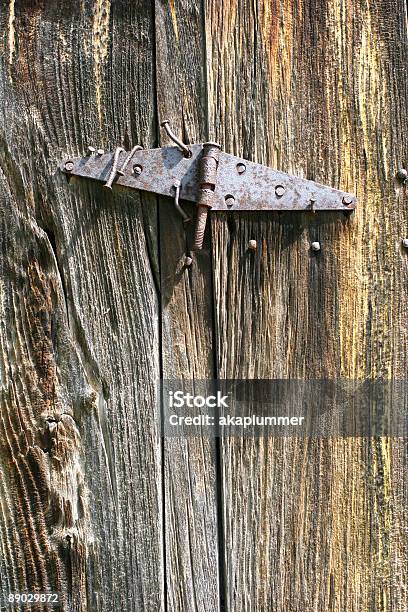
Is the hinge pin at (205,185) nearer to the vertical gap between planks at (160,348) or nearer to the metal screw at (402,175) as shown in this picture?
the vertical gap between planks at (160,348)

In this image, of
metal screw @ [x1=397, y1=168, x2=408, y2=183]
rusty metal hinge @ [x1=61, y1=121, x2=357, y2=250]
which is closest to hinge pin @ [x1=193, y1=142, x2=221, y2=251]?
rusty metal hinge @ [x1=61, y1=121, x2=357, y2=250]

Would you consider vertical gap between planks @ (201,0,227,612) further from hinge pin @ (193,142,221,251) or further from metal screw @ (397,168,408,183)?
metal screw @ (397,168,408,183)

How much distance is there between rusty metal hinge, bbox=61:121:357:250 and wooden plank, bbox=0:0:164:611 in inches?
1.5

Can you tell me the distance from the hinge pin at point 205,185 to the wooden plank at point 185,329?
0.04 metres

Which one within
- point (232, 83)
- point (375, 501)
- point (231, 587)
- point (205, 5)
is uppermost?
point (205, 5)

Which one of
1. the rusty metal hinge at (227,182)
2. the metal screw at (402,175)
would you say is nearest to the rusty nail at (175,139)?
the rusty metal hinge at (227,182)

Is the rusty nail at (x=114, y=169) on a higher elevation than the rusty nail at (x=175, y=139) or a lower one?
lower

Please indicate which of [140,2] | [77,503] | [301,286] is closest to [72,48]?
[140,2]

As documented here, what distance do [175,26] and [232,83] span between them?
0.13m

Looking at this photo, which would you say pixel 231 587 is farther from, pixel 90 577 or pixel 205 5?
pixel 205 5

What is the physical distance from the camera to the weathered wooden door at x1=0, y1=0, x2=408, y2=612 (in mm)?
1276

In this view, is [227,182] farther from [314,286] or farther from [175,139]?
[314,286]

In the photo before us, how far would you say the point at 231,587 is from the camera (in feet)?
4.17

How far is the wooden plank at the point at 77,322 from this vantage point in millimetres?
1277
